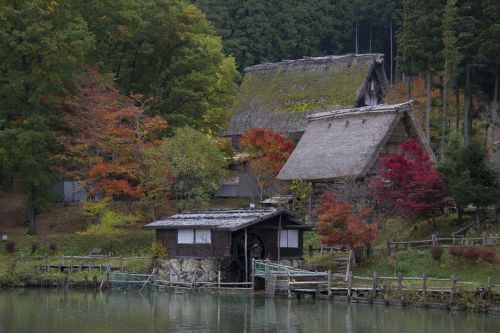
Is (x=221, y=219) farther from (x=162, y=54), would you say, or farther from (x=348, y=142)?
(x=162, y=54)

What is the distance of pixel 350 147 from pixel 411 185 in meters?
7.95

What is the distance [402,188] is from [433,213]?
1.79 m

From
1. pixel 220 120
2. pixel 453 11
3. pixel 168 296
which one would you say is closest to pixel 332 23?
pixel 220 120

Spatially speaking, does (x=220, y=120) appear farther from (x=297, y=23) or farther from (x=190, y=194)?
(x=297, y=23)

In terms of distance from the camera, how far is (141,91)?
192 ft

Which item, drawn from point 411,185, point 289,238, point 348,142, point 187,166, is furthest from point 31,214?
point 411,185

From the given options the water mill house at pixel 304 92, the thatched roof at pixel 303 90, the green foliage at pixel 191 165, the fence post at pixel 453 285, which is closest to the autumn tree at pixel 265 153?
the green foliage at pixel 191 165

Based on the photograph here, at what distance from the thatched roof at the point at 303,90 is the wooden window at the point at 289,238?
1675cm

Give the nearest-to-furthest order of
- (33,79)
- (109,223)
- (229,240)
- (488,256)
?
(488,256) → (229,240) → (109,223) → (33,79)

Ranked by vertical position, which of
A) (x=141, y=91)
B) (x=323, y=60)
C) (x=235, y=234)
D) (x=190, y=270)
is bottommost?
(x=190, y=270)

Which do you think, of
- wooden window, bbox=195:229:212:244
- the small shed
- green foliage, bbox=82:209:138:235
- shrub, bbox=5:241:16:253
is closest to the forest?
green foliage, bbox=82:209:138:235

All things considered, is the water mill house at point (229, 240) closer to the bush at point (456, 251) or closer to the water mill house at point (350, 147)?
the water mill house at point (350, 147)

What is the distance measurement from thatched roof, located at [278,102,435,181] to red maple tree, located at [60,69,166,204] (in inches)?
312

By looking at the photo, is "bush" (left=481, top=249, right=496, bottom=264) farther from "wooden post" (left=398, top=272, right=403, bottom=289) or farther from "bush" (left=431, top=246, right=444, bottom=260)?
"wooden post" (left=398, top=272, right=403, bottom=289)
